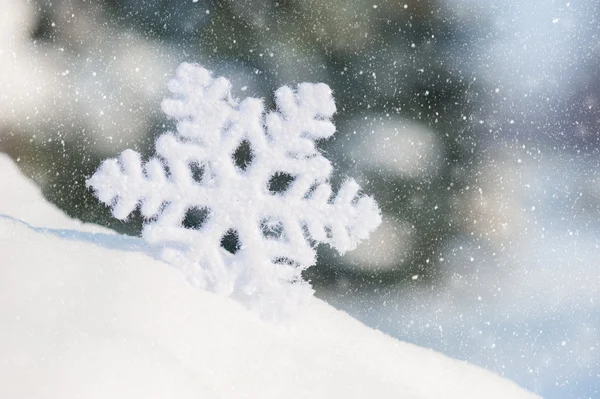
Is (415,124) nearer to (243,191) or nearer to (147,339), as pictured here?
(243,191)

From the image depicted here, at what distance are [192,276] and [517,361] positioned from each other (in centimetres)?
23

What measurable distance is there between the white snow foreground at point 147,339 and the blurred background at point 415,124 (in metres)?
0.02

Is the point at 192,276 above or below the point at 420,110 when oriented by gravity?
below

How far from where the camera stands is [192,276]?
0.48 metres

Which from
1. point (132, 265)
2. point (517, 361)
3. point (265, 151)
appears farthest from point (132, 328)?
point (517, 361)

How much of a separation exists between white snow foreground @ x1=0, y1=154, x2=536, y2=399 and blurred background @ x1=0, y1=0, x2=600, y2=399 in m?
0.02

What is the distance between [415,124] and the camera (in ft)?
1.57

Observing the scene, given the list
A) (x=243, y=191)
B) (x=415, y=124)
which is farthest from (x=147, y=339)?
(x=415, y=124)

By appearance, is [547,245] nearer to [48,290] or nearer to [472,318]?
[472,318]

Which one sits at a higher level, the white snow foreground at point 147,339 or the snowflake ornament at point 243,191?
the snowflake ornament at point 243,191

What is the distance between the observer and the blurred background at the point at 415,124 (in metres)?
0.48

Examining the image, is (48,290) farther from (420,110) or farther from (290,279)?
(420,110)

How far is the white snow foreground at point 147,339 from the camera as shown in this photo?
48 centimetres

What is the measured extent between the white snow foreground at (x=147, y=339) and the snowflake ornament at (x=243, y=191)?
0.03 metres
